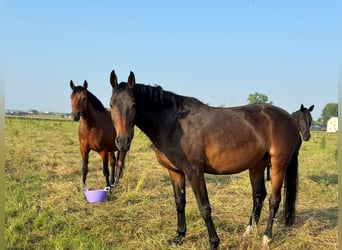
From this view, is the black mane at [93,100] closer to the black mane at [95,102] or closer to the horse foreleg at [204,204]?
the black mane at [95,102]

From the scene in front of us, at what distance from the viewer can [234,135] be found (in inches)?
152

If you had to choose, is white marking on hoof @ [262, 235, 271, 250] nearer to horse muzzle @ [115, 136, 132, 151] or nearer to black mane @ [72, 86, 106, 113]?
horse muzzle @ [115, 136, 132, 151]

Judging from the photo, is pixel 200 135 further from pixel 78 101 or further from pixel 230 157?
pixel 78 101

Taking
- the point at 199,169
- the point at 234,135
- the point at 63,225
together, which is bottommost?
the point at 63,225

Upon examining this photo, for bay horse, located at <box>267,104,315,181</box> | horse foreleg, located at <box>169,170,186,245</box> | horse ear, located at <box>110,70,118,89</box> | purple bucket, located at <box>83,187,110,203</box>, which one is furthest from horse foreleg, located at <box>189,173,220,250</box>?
bay horse, located at <box>267,104,315,181</box>

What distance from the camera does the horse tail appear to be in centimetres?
454

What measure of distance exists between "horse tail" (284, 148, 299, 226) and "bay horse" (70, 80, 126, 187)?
3.78 m

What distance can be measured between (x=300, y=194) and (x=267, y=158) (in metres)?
2.84

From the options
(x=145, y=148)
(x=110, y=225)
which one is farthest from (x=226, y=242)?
(x=145, y=148)

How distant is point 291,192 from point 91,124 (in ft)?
14.0

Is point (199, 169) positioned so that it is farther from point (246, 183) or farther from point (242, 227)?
point (246, 183)

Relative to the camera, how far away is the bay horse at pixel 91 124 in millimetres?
6297

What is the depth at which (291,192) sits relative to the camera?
457 centimetres

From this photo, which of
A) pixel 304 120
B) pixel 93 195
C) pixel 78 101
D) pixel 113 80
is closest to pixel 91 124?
pixel 78 101
